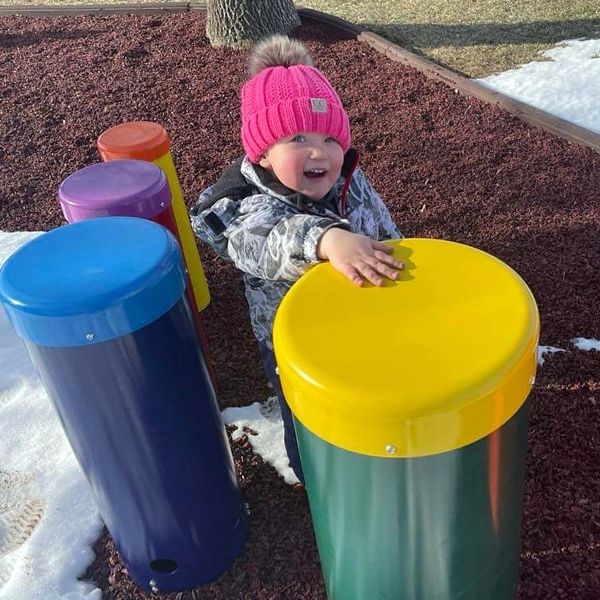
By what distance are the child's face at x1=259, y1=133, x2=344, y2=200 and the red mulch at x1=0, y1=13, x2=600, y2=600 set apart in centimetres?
122

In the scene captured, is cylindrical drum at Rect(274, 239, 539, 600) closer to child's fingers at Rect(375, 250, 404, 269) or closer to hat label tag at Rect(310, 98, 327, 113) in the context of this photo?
child's fingers at Rect(375, 250, 404, 269)

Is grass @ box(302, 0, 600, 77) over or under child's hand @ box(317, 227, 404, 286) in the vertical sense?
under

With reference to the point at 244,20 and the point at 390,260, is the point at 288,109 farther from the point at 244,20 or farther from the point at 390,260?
the point at 244,20

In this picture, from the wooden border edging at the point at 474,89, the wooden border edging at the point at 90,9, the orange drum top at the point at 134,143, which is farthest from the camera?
the wooden border edging at the point at 90,9

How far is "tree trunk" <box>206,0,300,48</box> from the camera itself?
683 cm

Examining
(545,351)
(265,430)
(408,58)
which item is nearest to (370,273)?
(265,430)

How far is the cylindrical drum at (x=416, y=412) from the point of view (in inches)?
56.3

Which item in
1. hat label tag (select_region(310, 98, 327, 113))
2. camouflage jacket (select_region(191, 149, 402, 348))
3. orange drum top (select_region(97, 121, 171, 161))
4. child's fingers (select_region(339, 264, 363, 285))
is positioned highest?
hat label tag (select_region(310, 98, 327, 113))

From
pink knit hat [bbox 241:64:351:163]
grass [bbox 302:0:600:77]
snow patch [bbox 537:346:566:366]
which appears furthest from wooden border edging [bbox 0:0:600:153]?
pink knit hat [bbox 241:64:351:163]

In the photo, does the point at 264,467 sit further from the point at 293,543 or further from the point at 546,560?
the point at 546,560

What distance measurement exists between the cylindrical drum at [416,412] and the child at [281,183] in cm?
31

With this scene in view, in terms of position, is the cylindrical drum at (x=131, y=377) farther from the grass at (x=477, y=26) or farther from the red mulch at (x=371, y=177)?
the grass at (x=477, y=26)

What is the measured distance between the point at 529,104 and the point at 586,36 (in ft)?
5.43

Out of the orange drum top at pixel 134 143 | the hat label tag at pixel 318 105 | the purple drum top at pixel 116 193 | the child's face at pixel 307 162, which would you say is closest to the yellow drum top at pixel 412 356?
the child's face at pixel 307 162
